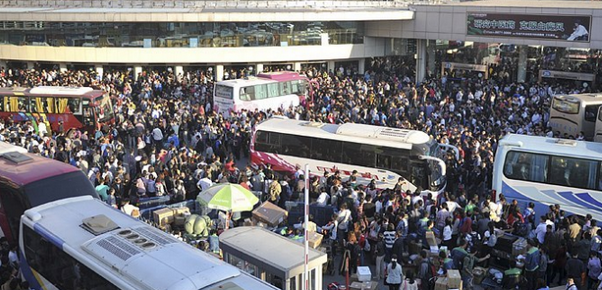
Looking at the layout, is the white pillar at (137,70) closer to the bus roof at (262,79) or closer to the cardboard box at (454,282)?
the bus roof at (262,79)

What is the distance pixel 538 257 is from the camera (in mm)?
11438

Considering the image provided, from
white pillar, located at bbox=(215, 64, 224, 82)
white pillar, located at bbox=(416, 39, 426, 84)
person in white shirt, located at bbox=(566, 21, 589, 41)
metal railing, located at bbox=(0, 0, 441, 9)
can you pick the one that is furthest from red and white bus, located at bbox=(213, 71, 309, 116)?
person in white shirt, located at bbox=(566, 21, 589, 41)

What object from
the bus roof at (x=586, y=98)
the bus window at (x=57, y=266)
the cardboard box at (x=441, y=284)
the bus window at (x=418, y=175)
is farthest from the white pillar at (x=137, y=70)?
the cardboard box at (x=441, y=284)

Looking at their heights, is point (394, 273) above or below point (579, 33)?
below

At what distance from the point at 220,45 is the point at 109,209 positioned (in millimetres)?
26218

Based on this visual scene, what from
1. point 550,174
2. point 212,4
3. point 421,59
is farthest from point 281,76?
point 550,174

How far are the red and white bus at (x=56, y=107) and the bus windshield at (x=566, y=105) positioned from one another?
16.3 m

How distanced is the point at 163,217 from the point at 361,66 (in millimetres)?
27113

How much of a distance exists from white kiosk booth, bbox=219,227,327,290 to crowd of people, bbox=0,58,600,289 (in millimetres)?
1832

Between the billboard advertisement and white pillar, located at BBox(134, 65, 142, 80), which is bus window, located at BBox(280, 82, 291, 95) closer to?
the billboard advertisement

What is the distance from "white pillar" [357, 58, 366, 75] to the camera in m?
38.9

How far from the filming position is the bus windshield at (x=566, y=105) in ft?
73.0

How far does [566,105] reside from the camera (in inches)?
890

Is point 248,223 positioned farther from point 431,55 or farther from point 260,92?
point 431,55
